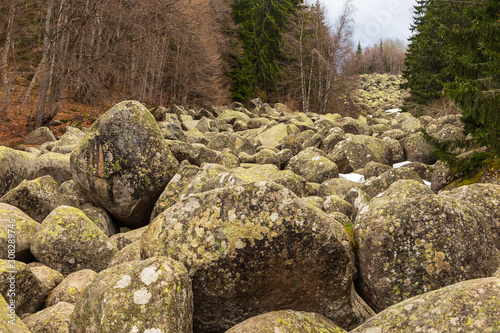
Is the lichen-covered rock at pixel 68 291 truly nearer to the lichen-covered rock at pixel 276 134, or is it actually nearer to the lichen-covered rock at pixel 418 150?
the lichen-covered rock at pixel 418 150

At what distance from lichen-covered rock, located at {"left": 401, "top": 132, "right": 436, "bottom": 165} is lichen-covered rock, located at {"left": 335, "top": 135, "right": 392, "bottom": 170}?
76cm

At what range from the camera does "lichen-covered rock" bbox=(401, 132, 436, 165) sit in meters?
12.6

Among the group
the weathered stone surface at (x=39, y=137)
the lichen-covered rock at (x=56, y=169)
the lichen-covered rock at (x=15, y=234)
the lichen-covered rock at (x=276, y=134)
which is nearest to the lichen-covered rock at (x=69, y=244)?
the lichen-covered rock at (x=15, y=234)

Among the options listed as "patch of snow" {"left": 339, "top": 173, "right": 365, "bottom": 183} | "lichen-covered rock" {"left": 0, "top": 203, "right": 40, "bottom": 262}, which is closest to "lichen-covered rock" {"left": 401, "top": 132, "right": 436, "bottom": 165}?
"patch of snow" {"left": 339, "top": 173, "right": 365, "bottom": 183}

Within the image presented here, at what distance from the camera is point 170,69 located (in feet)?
110

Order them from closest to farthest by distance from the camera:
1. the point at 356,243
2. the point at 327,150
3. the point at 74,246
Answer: the point at 356,243
the point at 74,246
the point at 327,150

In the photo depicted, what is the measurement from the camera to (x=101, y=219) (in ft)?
23.2

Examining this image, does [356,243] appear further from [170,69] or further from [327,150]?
[170,69]

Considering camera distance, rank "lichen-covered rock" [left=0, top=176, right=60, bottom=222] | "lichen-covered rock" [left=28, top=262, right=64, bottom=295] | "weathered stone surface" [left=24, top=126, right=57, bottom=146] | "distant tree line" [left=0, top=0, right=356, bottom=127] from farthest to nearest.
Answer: "distant tree line" [left=0, top=0, right=356, bottom=127], "weathered stone surface" [left=24, top=126, right=57, bottom=146], "lichen-covered rock" [left=0, top=176, right=60, bottom=222], "lichen-covered rock" [left=28, top=262, right=64, bottom=295]

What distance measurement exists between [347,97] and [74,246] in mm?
48265

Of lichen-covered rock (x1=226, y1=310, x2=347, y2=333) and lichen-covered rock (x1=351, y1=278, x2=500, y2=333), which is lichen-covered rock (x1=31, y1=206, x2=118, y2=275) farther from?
lichen-covered rock (x1=351, y1=278, x2=500, y2=333)

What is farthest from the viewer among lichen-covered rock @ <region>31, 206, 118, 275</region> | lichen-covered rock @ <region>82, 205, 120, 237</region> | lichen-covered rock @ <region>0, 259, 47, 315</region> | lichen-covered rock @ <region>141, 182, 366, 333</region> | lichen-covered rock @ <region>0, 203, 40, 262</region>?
lichen-covered rock @ <region>82, 205, 120, 237</region>

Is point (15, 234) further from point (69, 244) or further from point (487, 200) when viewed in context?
point (487, 200)

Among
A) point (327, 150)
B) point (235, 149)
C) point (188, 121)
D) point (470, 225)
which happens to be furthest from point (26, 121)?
point (470, 225)
